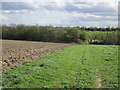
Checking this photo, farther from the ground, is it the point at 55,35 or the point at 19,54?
the point at 55,35

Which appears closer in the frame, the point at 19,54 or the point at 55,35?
the point at 19,54

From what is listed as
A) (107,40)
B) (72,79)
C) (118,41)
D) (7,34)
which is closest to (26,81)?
(72,79)

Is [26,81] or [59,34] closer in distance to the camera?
[26,81]

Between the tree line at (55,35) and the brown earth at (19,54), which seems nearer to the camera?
the brown earth at (19,54)

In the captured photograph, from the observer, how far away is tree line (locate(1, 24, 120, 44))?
81.4 meters

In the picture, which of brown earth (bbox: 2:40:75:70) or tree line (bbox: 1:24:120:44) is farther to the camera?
tree line (bbox: 1:24:120:44)

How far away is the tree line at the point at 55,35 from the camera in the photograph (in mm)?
81438

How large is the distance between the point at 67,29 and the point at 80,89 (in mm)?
75555

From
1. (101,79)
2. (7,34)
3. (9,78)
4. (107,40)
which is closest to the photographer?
(9,78)

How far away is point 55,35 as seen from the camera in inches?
3238

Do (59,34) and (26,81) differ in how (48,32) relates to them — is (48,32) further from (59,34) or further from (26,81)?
(26,81)

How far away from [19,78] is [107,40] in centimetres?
7113

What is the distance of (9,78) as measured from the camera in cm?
1225

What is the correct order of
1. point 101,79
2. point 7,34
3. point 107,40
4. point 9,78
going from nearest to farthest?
point 9,78 → point 101,79 → point 107,40 → point 7,34
